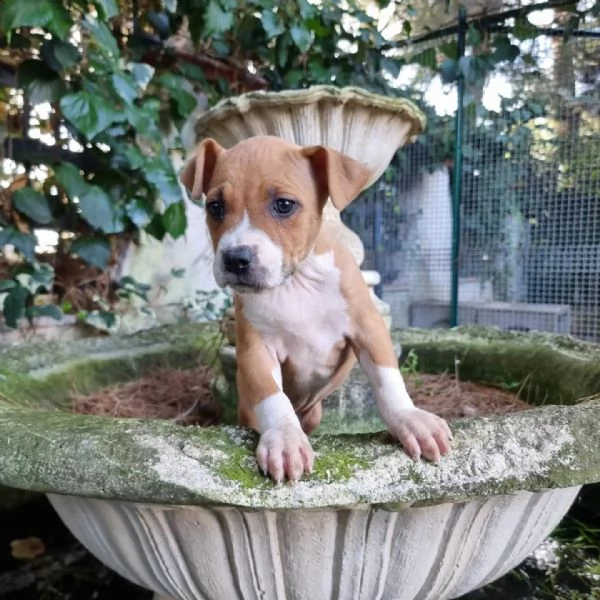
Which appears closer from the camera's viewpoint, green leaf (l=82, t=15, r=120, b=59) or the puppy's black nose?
the puppy's black nose

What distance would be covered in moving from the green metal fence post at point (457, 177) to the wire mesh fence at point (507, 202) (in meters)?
0.02

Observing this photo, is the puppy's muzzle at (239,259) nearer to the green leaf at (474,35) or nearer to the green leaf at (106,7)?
the green leaf at (106,7)

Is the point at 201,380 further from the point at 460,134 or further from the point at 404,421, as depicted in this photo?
the point at 460,134

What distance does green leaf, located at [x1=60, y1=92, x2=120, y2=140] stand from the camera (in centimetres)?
165

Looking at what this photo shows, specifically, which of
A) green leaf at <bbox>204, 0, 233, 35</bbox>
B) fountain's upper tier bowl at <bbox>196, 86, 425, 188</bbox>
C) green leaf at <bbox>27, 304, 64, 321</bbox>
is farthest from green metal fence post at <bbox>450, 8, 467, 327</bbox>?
green leaf at <bbox>27, 304, 64, 321</bbox>

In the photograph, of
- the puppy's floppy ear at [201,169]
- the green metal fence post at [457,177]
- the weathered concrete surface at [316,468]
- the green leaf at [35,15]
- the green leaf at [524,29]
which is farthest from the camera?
the green metal fence post at [457,177]

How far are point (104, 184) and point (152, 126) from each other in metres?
0.28

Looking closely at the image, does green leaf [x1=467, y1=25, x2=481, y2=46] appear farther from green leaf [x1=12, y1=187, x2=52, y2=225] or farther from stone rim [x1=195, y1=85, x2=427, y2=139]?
green leaf [x1=12, y1=187, x2=52, y2=225]

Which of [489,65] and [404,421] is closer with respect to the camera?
[404,421]

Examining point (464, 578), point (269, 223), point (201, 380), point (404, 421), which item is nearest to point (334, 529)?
point (404, 421)

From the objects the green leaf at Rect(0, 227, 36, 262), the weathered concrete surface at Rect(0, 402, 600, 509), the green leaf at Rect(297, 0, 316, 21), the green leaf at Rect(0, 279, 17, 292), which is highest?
the green leaf at Rect(297, 0, 316, 21)

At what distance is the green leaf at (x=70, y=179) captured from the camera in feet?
6.15

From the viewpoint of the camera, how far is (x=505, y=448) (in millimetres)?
743

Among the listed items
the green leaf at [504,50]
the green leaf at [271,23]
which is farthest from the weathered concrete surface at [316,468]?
the green leaf at [504,50]
